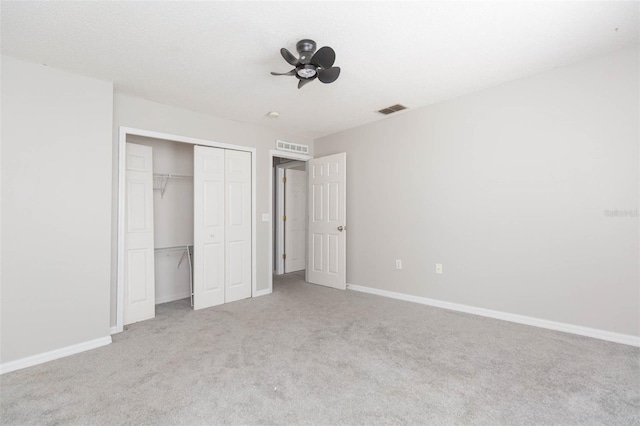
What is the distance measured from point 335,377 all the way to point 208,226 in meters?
2.62

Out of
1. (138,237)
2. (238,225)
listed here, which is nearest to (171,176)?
(138,237)

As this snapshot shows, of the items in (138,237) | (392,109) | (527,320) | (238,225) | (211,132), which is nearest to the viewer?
(527,320)

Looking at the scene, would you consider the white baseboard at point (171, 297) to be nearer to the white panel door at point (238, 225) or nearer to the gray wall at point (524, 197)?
the white panel door at point (238, 225)

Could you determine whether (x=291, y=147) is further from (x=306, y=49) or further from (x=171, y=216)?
(x=306, y=49)

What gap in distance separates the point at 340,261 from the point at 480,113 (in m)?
2.77

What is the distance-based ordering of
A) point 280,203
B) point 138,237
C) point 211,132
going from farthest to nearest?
point 280,203 < point 211,132 < point 138,237

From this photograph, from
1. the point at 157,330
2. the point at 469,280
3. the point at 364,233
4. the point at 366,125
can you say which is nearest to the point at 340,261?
the point at 364,233

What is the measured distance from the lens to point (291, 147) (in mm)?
4914

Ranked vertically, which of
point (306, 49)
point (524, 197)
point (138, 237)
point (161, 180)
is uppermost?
point (306, 49)

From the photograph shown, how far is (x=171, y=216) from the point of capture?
13.5 feet

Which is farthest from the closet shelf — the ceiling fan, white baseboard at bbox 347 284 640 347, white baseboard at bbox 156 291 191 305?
white baseboard at bbox 347 284 640 347

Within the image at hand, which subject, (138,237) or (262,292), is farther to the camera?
(262,292)

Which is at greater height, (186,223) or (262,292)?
(186,223)

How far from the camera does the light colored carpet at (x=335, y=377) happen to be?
69.4 inches
